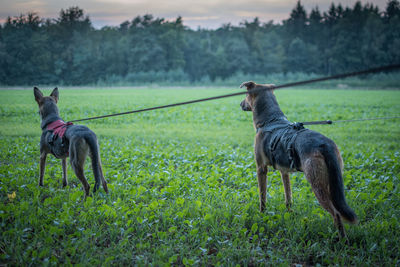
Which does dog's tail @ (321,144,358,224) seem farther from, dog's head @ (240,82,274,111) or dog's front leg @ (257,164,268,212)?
dog's head @ (240,82,274,111)

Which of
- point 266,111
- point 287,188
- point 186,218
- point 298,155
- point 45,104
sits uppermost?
point 45,104

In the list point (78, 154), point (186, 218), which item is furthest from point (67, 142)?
point (186, 218)

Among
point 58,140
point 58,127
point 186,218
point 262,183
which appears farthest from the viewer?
point 58,127

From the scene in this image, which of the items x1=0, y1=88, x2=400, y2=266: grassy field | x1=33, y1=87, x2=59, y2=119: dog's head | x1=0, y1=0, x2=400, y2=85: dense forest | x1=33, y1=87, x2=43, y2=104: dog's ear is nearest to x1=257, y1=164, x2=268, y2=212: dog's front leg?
x1=0, y1=88, x2=400, y2=266: grassy field

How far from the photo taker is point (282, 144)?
360 centimetres

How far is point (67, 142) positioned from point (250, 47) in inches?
2466

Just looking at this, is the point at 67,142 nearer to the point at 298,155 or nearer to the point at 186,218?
the point at 186,218

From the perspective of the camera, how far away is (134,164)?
22.1 feet

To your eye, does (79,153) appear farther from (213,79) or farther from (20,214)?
(213,79)

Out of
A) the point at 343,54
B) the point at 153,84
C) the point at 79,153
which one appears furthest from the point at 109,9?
the point at 343,54

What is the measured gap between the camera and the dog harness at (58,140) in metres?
4.69

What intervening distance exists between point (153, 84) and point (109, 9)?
39.3 metres

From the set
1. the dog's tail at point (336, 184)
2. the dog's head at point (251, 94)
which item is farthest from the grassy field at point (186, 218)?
the dog's head at point (251, 94)

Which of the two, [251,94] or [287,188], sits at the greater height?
[251,94]
